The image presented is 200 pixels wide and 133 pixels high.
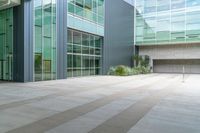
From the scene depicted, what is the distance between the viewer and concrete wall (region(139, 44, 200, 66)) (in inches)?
1282

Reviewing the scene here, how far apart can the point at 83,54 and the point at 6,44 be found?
27.2ft

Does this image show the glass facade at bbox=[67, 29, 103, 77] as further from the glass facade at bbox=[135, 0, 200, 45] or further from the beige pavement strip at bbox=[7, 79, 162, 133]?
the beige pavement strip at bbox=[7, 79, 162, 133]

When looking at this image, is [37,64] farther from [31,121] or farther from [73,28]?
[31,121]

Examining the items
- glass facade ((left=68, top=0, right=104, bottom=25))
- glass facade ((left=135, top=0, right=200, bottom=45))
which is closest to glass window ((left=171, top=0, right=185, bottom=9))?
glass facade ((left=135, top=0, right=200, bottom=45))

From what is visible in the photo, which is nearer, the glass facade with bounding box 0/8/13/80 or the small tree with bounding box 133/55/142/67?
the glass facade with bounding box 0/8/13/80

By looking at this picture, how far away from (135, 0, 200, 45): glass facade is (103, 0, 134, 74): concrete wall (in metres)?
1.77

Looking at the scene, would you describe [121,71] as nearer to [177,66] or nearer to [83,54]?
[83,54]

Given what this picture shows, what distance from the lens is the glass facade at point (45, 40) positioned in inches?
695

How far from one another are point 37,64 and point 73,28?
6.09m

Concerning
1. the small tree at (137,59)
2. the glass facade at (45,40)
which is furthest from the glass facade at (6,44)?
the small tree at (137,59)

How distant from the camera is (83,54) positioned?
77.0 feet

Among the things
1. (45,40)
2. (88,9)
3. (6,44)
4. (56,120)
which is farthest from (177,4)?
(56,120)

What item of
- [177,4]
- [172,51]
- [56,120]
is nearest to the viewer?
[56,120]

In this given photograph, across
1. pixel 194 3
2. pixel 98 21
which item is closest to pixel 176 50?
pixel 194 3
